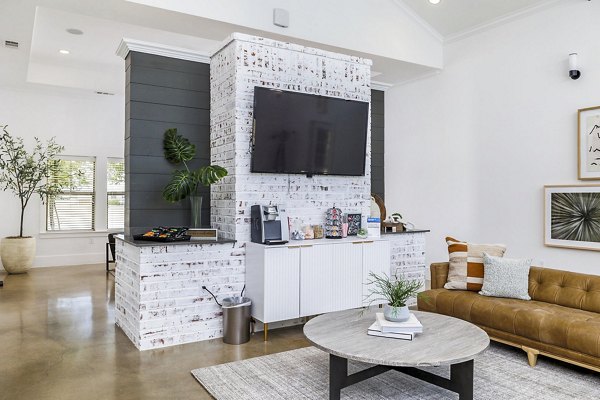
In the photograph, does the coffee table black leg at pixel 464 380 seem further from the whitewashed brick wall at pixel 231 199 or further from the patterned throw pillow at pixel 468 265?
the whitewashed brick wall at pixel 231 199

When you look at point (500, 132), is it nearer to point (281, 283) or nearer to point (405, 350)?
point (281, 283)

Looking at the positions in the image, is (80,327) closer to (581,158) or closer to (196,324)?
(196,324)

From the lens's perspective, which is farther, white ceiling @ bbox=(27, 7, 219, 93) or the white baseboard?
the white baseboard

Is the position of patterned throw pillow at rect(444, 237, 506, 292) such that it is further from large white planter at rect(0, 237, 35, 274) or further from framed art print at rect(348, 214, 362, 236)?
large white planter at rect(0, 237, 35, 274)

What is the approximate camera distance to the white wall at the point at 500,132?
4.90 metres

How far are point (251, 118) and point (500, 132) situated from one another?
3.28 metres

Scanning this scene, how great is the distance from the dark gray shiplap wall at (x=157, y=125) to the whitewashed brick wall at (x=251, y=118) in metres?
0.22

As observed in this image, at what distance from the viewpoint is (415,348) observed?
2512 millimetres

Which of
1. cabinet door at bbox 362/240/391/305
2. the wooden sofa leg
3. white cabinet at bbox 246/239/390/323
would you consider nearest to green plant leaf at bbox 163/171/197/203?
white cabinet at bbox 246/239/390/323

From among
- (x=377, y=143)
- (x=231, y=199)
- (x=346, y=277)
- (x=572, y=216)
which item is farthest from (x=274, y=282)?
(x=572, y=216)

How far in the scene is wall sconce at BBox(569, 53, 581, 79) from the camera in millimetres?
4770

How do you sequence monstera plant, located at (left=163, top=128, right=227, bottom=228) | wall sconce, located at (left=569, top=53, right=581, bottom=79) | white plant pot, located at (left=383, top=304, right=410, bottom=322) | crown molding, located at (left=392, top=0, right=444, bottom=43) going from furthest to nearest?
crown molding, located at (left=392, top=0, right=444, bottom=43) < wall sconce, located at (left=569, top=53, right=581, bottom=79) < monstera plant, located at (left=163, top=128, right=227, bottom=228) < white plant pot, located at (left=383, top=304, right=410, bottom=322)

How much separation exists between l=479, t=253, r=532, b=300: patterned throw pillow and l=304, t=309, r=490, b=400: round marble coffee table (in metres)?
0.95

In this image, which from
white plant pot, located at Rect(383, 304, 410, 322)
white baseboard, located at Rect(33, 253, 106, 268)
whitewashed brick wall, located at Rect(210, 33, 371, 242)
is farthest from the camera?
white baseboard, located at Rect(33, 253, 106, 268)
